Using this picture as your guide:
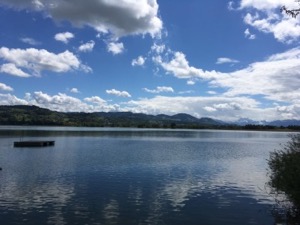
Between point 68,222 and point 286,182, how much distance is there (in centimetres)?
1688

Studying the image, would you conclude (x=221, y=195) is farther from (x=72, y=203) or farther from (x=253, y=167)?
(x=253, y=167)

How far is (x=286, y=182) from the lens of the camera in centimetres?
2623

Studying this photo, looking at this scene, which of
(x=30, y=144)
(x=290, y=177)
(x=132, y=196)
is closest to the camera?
(x=290, y=177)

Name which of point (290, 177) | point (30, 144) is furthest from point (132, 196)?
point (30, 144)

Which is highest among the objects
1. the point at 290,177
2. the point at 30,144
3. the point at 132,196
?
the point at 290,177

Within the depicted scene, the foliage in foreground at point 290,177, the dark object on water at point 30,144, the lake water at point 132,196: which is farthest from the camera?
the dark object on water at point 30,144

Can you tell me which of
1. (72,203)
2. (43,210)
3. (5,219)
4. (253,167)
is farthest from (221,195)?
(253,167)

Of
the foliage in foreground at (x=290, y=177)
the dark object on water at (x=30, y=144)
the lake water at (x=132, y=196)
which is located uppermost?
the foliage in foreground at (x=290, y=177)

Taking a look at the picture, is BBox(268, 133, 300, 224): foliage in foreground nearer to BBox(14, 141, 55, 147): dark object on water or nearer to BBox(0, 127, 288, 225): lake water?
BBox(0, 127, 288, 225): lake water

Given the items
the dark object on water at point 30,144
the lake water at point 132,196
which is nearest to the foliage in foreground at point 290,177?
the lake water at point 132,196

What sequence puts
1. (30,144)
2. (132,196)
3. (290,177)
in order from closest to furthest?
(290,177) → (132,196) → (30,144)

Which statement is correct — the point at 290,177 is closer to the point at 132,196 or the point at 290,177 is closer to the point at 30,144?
the point at 132,196

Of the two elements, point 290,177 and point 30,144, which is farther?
point 30,144

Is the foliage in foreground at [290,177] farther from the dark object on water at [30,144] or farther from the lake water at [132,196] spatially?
the dark object on water at [30,144]
